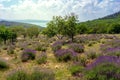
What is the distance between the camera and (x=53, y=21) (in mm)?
47656

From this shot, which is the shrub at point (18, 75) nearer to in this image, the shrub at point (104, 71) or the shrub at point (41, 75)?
the shrub at point (41, 75)

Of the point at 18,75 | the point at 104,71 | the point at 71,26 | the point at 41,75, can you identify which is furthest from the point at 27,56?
the point at 71,26

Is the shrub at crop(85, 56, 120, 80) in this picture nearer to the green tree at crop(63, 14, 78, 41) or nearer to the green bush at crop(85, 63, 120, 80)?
the green bush at crop(85, 63, 120, 80)

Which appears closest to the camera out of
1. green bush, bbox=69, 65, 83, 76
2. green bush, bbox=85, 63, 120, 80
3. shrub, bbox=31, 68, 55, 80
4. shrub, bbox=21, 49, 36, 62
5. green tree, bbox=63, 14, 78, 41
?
shrub, bbox=31, 68, 55, 80

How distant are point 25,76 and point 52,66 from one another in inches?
228

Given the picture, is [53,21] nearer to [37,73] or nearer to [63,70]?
[63,70]

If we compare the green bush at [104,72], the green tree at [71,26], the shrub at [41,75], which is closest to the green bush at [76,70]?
the green bush at [104,72]

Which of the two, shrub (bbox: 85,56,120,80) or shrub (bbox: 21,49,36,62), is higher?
shrub (bbox: 85,56,120,80)

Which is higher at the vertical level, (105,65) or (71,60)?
(105,65)

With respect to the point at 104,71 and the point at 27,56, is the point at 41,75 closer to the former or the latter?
the point at 104,71

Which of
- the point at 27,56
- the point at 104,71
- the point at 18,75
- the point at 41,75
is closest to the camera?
the point at 41,75

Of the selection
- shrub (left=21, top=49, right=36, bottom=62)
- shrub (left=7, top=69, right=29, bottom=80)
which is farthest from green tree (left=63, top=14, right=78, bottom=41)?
shrub (left=7, top=69, right=29, bottom=80)

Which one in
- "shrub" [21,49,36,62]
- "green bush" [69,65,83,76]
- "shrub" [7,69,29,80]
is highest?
"shrub" [7,69,29,80]

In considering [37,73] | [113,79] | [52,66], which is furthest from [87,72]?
[52,66]
